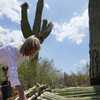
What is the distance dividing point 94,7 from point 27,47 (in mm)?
15713

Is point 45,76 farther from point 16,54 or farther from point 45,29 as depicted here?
point 16,54

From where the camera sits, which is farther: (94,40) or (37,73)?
(37,73)

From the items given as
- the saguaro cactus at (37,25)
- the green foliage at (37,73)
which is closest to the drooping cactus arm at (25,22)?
the saguaro cactus at (37,25)

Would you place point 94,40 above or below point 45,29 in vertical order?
below

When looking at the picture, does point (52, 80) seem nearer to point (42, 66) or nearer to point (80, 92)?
point (42, 66)

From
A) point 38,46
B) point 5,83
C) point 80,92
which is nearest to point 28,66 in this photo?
point 80,92

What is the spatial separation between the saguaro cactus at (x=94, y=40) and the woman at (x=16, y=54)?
1368 cm

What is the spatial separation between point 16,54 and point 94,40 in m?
14.8

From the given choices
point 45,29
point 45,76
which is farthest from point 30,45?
point 45,76

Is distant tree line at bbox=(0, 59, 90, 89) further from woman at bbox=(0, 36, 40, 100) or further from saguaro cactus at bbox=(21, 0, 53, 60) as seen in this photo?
woman at bbox=(0, 36, 40, 100)

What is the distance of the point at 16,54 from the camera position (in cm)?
618

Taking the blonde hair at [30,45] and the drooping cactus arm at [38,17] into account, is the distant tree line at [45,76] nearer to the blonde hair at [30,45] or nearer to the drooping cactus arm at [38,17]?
the drooping cactus arm at [38,17]

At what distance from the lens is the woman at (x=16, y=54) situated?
5.86 meters

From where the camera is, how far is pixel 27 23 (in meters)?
20.8
